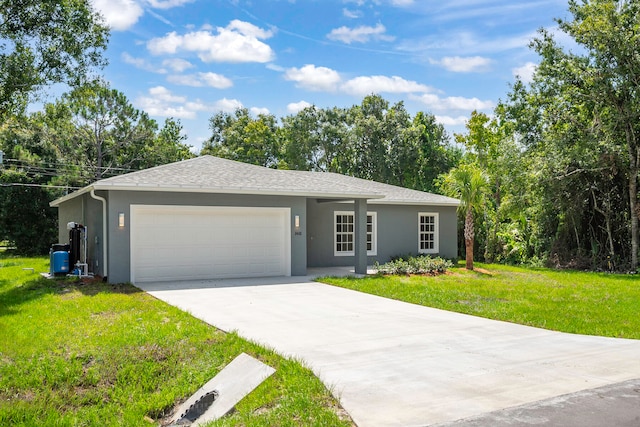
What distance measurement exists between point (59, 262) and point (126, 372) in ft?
31.9

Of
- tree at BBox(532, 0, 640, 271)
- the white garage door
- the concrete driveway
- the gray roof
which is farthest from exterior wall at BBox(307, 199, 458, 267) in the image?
the concrete driveway

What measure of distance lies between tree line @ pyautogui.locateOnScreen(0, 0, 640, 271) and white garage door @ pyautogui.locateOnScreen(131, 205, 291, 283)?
6.31 meters

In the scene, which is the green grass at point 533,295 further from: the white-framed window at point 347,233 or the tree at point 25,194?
the tree at point 25,194

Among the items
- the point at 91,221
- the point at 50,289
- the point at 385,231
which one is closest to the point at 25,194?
the point at 91,221

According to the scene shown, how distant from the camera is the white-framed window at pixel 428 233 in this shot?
19078 mm

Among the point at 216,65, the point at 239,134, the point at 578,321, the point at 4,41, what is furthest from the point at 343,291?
the point at 239,134

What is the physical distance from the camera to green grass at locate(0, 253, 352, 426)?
4.58 meters

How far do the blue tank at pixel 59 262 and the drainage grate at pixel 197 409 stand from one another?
10.6m

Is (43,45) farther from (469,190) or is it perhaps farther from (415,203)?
(469,190)

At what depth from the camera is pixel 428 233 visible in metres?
19.2

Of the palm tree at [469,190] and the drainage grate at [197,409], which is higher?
the palm tree at [469,190]

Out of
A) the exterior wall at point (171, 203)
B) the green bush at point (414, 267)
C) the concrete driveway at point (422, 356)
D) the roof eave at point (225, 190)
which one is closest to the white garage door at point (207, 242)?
the exterior wall at point (171, 203)

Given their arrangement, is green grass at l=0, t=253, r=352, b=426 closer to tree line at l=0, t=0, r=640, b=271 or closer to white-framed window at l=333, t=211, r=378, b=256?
white-framed window at l=333, t=211, r=378, b=256

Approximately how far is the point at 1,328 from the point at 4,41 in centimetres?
1114
